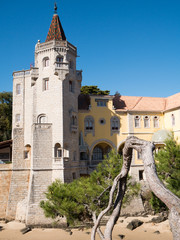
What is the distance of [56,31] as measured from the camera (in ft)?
113

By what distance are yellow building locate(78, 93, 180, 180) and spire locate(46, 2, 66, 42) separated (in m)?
9.70

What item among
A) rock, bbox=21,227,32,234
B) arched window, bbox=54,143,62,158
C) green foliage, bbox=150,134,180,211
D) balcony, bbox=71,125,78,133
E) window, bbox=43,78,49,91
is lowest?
rock, bbox=21,227,32,234

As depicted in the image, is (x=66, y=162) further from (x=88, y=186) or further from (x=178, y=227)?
(x=178, y=227)

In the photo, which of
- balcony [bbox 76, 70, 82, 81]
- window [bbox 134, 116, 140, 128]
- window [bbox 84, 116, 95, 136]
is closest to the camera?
balcony [bbox 76, 70, 82, 81]

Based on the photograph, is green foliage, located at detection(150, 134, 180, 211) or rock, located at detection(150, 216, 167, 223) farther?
rock, located at detection(150, 216, 167, 223)

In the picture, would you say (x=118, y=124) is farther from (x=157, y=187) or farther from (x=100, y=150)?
(x=157, y=187)

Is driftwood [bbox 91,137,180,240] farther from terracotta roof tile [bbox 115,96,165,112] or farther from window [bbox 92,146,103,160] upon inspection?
terracotta roof tile [bbox 115,96,165,112]

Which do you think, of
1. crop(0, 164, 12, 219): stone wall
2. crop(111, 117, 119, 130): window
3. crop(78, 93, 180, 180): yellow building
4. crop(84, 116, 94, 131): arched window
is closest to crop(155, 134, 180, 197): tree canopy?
crop(78, 93, 180, 180): yellow building

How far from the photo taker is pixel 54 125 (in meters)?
30.1

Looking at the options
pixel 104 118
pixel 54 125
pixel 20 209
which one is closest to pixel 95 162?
pixel 104 118

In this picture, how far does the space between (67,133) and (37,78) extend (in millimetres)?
9014

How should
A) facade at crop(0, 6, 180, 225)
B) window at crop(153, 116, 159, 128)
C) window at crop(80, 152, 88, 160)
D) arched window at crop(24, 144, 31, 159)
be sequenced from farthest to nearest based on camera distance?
1. window at crop(153, 116, 159, 128)
2. window at crop(80, 152, 88, 160)
3. arched window at crop(24, 144, 31, 159)
4. facade at crop(0, 6, 180, 225)

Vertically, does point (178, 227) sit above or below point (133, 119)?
below

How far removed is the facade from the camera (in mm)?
29266
